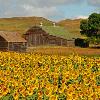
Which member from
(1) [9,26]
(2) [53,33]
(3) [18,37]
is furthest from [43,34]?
(1) [9,26]

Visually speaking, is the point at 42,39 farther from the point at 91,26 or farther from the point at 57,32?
the point at 91,26

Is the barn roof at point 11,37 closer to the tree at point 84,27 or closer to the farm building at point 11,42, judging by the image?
the farm building at point 11,42

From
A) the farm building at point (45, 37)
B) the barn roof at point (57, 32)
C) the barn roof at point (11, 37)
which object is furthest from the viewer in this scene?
the barn roof at point (57, 32)

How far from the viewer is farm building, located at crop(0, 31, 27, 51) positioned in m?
67.3

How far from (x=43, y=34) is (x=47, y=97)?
80.4m

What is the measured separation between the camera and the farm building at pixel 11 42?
67.3 metres

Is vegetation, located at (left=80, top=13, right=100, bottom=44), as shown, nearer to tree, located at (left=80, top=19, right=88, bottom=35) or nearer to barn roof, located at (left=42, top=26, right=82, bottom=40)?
tree, located at (left=80, top=19, right=88, bottom=35)

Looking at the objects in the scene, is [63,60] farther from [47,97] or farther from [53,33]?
[53,33]

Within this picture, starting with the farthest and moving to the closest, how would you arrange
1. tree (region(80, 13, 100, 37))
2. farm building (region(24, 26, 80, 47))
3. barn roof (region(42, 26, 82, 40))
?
1. tree (region(80, 13, 100, 37))
2. barn roof (region(42, 26, 82, 40))
3. farm building (region(24, 26, 80, 47))

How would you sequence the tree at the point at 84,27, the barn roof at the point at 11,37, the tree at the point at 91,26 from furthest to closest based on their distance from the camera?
the tree at the point at 84,27, the tree at the point at 91,26, the barn roof at the point at 11,37

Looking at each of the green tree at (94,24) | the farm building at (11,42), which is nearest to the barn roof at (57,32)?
the green tree at (94,24)

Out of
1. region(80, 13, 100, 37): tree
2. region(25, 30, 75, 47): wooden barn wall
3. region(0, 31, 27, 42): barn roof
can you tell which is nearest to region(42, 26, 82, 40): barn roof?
region(25, 30, 75, 47): wooden barn wall

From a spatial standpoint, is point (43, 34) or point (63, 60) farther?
point (43, 34)

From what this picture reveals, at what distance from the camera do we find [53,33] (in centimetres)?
9175
